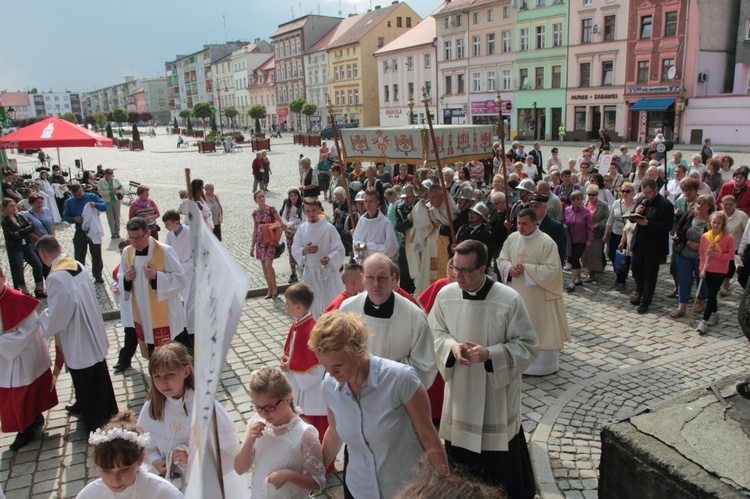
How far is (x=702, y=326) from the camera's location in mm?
7262

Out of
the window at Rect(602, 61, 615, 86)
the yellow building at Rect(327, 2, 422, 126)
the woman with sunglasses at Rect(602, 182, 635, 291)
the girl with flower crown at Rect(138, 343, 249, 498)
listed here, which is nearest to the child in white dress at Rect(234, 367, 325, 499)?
the girl with flower crown at Rect(138, 343, 249, 498)

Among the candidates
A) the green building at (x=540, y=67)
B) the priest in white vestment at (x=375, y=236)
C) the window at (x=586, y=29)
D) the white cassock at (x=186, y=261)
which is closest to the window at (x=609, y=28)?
the window at (x=586, y=29)

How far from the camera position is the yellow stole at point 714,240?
7199mm

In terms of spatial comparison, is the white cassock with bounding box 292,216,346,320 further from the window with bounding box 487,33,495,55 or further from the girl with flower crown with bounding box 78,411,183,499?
the window with bounding box 487,33,495,55

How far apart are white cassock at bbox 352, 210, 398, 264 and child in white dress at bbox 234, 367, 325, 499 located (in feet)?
15.0

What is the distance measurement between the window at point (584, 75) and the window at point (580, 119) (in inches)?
69.3

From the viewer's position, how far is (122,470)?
281 centimetres

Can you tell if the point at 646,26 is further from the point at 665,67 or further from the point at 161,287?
the point at 161,287

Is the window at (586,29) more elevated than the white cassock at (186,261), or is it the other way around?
the window at (586,29)

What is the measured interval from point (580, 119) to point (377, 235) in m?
40.1

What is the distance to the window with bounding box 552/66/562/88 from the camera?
4397 cm

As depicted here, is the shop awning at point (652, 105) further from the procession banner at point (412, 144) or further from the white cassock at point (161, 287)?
the white cassock at point (161, 287)

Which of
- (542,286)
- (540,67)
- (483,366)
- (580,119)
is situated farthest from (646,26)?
(483,366)

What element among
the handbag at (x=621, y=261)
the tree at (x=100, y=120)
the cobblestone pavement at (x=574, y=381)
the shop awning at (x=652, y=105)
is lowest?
the cobblestone pavement at (x=574, y=381)
